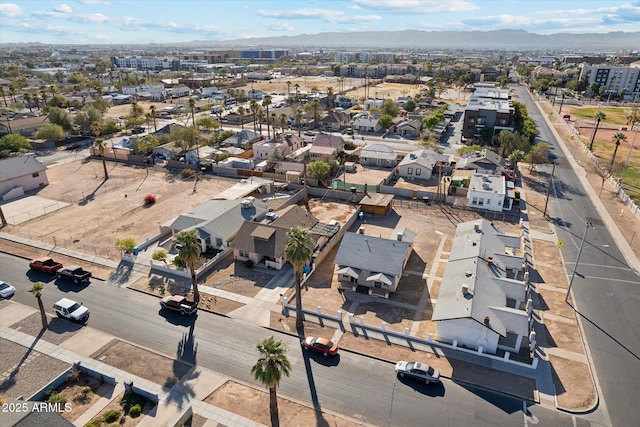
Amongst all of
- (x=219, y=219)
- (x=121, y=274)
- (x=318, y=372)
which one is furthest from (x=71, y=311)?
(x=318, y=372)

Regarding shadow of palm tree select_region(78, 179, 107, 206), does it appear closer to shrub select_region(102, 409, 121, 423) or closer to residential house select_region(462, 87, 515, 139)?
shrub select_region(102, 409, 121, 423)

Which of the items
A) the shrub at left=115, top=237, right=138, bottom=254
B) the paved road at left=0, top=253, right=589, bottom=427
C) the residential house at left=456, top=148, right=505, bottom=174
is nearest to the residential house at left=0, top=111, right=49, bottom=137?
the shrub at left=115, top=237, right=138, bottom=254

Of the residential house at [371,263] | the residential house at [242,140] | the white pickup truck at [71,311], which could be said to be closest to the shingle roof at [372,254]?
the residential house at [371,263]

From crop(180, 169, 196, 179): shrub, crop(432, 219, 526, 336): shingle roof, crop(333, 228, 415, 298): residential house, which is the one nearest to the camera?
crop(432, 219, 526, 336): shingle roof

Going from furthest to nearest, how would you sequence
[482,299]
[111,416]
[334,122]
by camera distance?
[334,122] → [482,299] → [111,416]

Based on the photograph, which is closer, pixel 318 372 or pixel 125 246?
pixel 318 372

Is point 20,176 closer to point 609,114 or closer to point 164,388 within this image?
point 164,388
